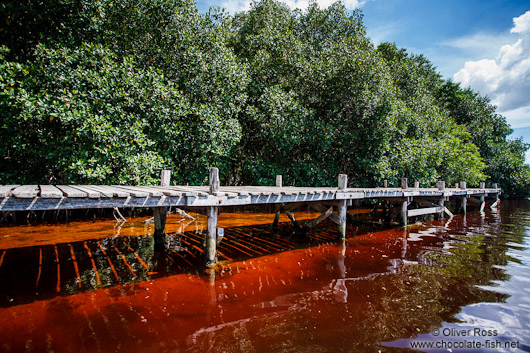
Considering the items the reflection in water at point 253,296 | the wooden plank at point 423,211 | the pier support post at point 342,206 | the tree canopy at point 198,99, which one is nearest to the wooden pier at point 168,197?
the pier support post at point 342,206

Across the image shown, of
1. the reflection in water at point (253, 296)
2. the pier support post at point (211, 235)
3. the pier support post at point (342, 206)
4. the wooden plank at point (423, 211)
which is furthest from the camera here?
Answer: the wooden plank at point (423, 211)

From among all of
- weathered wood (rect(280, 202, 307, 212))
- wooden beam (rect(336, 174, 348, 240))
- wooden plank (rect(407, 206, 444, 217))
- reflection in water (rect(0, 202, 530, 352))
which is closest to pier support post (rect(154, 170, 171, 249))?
reflection in water (rect(0, 202, 530, 352))

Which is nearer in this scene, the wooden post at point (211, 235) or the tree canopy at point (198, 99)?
the wooden post at point (211, 235)

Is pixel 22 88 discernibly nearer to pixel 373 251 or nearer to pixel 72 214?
pixel 72 214

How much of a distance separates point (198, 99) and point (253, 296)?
10.3m

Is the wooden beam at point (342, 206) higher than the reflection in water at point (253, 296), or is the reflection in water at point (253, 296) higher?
the wooden beam at point (342, 206)

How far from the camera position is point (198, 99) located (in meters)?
12.6

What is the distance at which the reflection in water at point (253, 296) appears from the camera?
341 centimetres

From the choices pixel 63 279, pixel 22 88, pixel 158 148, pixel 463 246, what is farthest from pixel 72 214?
pixel 463 246

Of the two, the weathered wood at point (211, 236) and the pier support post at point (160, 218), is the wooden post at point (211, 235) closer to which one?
the weathered wood at point (211, 236)

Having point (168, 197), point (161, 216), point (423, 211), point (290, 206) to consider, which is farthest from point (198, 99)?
point (423, 211)

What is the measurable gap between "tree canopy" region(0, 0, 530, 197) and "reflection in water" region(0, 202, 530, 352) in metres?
4.31

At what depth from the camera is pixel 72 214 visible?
12297 mm

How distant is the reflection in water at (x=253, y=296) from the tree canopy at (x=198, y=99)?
14.1ft
